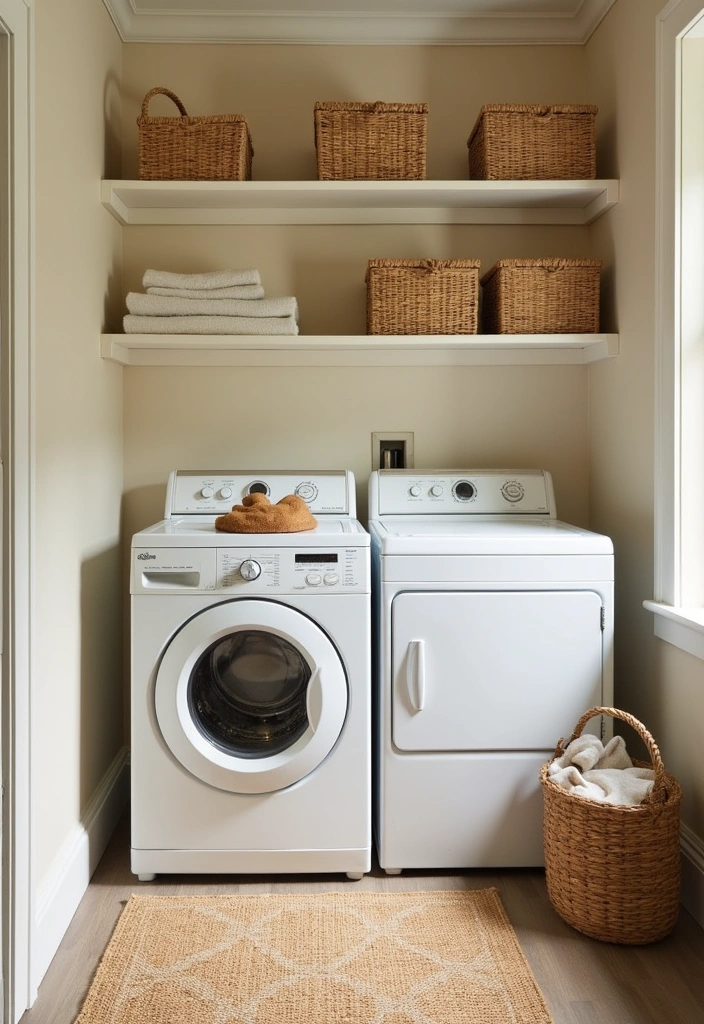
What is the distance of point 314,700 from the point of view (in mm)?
2055

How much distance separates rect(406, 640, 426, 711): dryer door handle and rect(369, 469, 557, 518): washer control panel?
1.85ft

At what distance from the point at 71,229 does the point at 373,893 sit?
1.81m

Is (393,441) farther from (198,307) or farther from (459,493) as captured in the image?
(198,307)

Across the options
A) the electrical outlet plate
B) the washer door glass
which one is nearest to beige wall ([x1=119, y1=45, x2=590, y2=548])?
the electrical outlet plate

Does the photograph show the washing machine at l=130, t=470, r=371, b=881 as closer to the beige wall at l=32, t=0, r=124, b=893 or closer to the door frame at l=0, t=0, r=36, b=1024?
the beige wall at l=32, t=0, r=124, b=893

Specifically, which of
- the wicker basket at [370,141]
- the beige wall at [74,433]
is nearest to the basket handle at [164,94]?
the beige wall at [74,433]

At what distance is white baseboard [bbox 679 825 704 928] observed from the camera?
75.7 inches

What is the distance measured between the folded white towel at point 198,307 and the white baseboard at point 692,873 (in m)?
1.74

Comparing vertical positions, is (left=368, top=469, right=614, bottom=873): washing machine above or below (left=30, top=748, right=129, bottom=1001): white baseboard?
above

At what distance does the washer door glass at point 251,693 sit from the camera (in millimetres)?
2137

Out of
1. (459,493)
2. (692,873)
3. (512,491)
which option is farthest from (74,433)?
(692,873)

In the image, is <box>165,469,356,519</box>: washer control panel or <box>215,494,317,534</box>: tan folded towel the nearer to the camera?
<box>215,494,317,534</box>: tan folded towel

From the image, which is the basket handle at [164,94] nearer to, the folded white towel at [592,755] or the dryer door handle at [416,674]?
the dryer door handle at [416,674]

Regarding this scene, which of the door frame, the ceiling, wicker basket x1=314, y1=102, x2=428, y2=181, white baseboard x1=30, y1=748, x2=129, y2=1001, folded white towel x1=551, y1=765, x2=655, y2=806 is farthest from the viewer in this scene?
the ceiling
